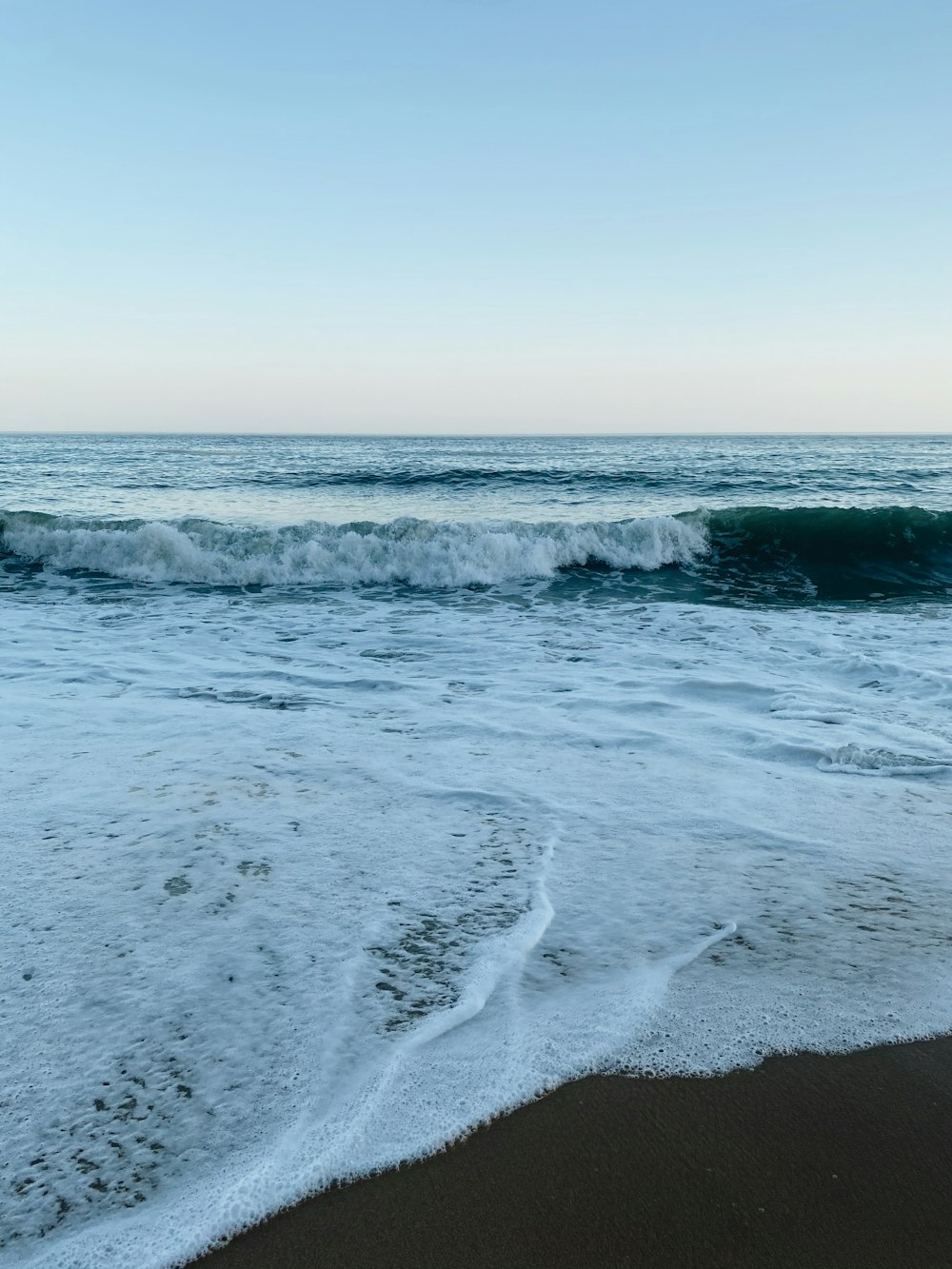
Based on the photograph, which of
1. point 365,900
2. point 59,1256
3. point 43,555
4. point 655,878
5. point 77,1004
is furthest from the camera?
point 43,555

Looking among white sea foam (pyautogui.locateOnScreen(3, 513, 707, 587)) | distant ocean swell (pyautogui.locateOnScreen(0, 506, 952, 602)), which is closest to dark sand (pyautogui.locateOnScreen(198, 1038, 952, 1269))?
distant ocean swell (pyautogui.locateOnScreen(0, 506, 952, 602))

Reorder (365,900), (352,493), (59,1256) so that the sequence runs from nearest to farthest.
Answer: (59,1256)
(365,900)
(352,493)

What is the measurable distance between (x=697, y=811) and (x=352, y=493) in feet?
56.9

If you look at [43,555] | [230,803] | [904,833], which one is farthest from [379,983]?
[43,555]

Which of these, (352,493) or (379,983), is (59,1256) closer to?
(379,983)

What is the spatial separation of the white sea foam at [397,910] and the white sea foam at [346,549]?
216 inches

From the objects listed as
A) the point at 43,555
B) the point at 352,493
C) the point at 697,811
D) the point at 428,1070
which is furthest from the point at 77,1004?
the point at 352,493

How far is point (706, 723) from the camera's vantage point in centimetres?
468

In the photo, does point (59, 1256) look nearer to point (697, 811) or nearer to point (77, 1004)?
point (77, 1004)

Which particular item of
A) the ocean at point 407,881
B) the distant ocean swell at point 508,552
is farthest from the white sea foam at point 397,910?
the distant ocean swell at point 508,552

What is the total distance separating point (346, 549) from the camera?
1134cm

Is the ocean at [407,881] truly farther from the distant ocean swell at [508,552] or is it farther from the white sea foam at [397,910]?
the distant ocean swell at [508,552]

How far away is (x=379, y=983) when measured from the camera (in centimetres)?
226

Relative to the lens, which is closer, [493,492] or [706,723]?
[706,723]
